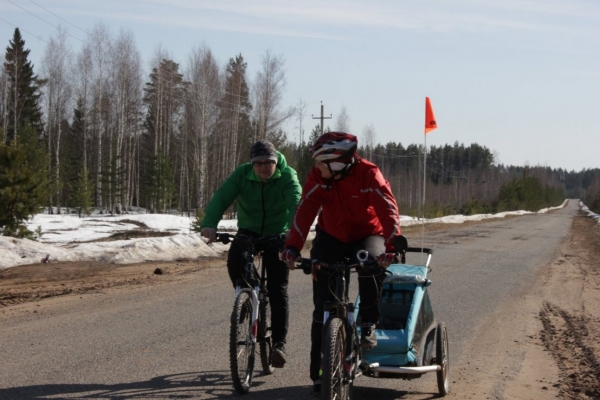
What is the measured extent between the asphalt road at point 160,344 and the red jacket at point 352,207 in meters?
1.38

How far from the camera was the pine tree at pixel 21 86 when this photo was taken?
50.6 m

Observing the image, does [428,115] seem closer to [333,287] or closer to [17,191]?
[333,287]

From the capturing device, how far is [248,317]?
5336 millimetres

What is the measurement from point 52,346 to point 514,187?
9067cm

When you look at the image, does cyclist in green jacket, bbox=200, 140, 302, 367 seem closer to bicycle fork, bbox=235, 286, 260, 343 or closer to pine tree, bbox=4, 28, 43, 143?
bicycle fork, bbox=235, 286, 260, 343

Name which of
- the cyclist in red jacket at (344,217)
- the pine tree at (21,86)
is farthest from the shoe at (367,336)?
the pine tree at (21,86)

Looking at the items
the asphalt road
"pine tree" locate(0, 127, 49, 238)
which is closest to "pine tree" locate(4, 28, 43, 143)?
"pine tree" locate(0, 127, 49, 238)

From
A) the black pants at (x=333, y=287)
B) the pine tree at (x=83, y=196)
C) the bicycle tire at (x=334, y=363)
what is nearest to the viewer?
the bicycle tire at (x=334, y=363)

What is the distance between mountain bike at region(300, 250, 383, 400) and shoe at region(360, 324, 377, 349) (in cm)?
10

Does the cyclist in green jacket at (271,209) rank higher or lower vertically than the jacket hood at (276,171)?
lower

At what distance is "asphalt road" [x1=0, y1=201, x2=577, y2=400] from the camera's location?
5.36 m

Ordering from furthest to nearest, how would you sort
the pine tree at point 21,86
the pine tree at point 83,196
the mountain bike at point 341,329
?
the pine tree at point 21,86
the pine tree at point 83,196
the mountain bike at point 341,329

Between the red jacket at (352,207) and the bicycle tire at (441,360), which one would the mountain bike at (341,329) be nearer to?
the red jacket at (352,207)

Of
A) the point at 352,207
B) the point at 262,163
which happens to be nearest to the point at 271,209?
the point at 262,163
